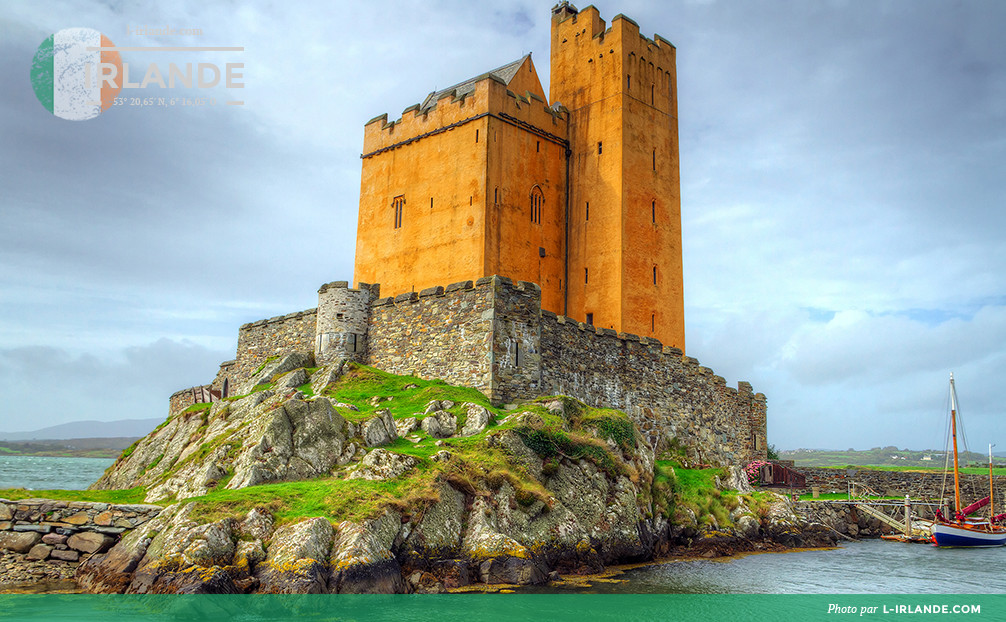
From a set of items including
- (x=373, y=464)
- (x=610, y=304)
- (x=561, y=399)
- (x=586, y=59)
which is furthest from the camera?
(x=586, y=59)

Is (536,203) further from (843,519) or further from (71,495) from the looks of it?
(71,495)

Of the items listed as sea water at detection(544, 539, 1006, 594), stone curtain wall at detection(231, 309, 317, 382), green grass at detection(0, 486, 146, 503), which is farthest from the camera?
stone curtain wall at detection(231, 309, 317, 382)

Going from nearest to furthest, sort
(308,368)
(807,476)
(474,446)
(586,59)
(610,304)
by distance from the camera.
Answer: (474,446) < (308,368) < (610,304) < (586,59) < (807,476)

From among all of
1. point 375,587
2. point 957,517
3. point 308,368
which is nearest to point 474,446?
point 375,587

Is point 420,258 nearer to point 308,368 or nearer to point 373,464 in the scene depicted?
point 308,368

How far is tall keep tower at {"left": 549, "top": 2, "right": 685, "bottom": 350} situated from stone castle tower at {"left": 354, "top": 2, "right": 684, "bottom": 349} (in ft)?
0.19

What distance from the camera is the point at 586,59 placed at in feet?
110

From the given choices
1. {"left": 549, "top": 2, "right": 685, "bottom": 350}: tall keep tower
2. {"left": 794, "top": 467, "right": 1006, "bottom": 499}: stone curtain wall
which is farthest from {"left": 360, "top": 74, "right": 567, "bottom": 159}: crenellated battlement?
{"left": 794, "top": 467, "right": 1006, "bottom": 499}: stone curtain wall

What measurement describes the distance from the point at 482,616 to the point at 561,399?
932 centimetres

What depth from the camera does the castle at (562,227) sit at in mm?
26969

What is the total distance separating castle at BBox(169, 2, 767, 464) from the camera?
27.0 metres

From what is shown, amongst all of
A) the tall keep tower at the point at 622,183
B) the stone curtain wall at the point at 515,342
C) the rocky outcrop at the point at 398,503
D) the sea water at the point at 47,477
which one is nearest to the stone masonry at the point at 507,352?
the stone curtain wall at the point at 515,342

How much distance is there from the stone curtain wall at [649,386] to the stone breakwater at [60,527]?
12375 mm

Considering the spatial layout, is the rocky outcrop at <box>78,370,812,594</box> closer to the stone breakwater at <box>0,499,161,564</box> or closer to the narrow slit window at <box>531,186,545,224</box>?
the stone breakwater at <box>0,499,161,564</box>
